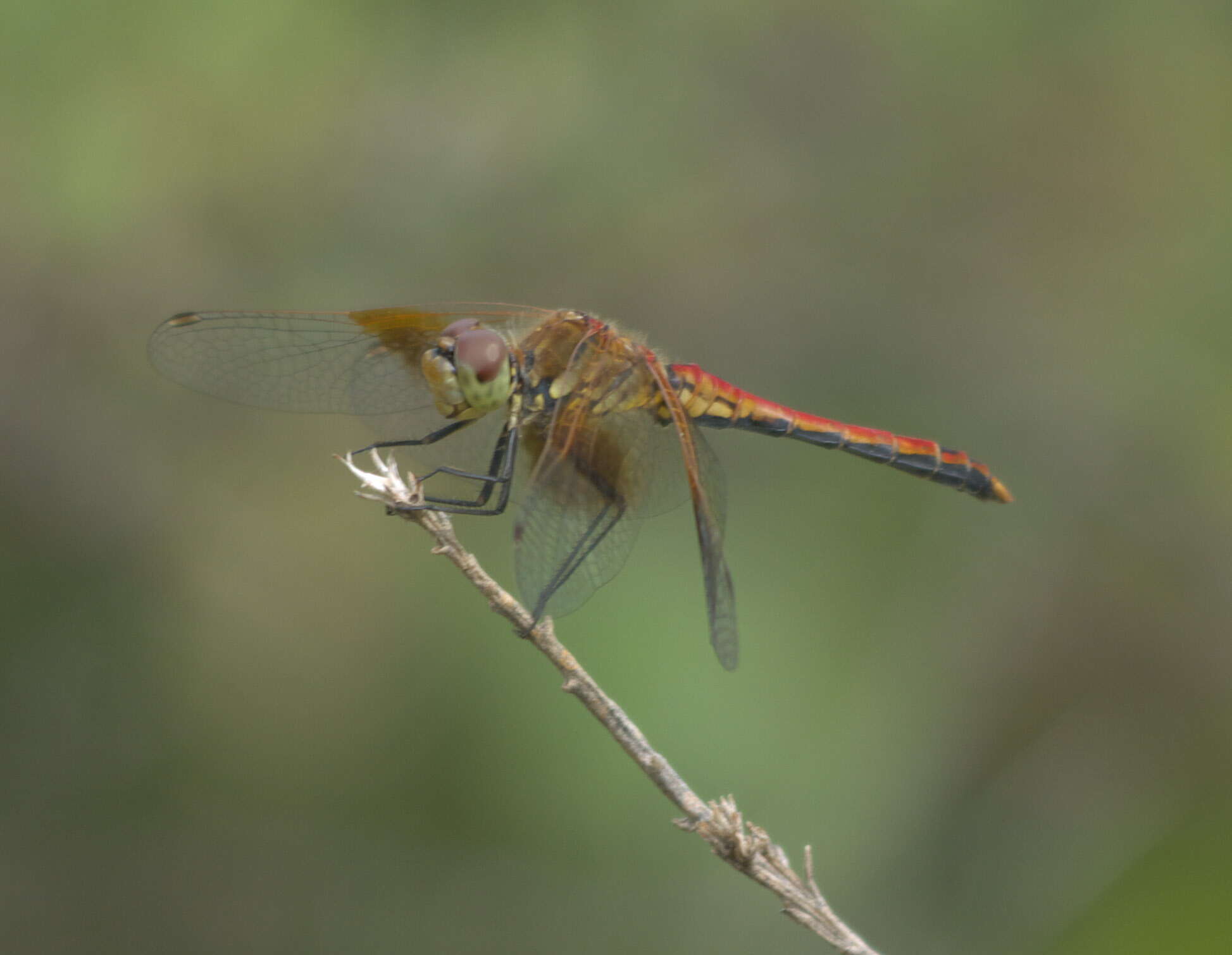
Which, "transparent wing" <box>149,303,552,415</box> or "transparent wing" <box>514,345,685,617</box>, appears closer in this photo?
"transparent wing" <box>514,345,685,617</box>

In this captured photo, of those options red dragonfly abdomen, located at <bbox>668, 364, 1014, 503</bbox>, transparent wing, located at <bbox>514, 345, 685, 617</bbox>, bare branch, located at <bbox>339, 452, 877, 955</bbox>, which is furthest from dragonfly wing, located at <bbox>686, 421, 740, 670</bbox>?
red dragonfly abdomen, located at <bbox>668, 364, 1014, 503</bbox>

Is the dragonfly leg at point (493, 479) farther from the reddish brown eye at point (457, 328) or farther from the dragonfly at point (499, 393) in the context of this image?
the reddish brown eye at point (457, 328)

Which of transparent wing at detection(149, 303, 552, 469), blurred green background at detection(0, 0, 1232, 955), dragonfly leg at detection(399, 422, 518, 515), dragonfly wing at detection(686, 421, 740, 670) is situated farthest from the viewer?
blurred green background at detection(0, 0, 1232, 955)

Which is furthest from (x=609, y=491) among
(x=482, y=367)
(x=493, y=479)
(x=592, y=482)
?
(x=482, y=367)

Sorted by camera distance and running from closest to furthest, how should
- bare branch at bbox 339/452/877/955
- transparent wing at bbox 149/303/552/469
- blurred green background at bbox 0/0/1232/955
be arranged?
bare branch at bbox 339/452/877/955
transparent wing at bbox 149/303/552/469
blurred green background at bbox 0/0/1232/955

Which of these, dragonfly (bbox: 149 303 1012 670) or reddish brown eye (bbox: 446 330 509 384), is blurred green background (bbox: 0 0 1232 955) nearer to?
dragonfly (bbox: 149 303 1012 670)

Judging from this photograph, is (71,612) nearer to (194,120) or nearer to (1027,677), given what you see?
(194,120)

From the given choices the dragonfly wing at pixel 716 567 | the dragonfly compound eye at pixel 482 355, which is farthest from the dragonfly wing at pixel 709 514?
the dragonfly compound eye at pixel 482 355
